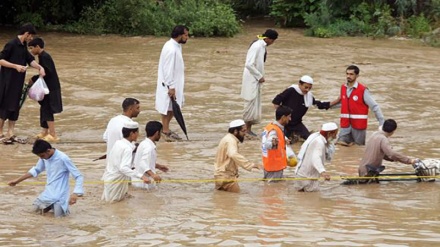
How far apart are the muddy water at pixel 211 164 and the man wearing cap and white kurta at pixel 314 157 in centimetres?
18

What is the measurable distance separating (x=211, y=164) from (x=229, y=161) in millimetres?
1449

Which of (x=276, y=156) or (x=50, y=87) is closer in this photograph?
(x=276, y=156)

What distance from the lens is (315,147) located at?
34.6 ft

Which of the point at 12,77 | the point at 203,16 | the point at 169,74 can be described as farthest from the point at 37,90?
the point at 203,16

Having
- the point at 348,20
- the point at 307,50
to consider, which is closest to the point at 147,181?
the point at 307,50

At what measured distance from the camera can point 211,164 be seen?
39.6ft

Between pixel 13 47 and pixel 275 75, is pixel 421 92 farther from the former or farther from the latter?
pixel 13 47

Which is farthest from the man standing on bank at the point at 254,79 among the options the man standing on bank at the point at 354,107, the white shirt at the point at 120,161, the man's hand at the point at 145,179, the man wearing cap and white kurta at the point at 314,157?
the white shirt at the point at 120,161

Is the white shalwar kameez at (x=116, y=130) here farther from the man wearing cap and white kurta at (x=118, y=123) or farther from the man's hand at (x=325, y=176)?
the man's hand at (x=325, y=176)

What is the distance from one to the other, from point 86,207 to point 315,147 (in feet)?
8.64

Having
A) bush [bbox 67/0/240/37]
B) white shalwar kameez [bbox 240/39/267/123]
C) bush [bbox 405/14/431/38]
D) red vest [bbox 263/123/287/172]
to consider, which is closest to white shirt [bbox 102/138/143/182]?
red vest [bbox 263/123/287/172]

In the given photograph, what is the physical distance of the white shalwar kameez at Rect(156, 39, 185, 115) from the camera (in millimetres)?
13344

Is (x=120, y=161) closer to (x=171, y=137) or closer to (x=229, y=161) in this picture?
(x=229, y=161)

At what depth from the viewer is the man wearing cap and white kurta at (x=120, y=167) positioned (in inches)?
383
